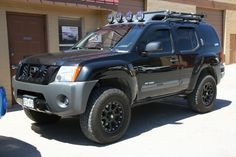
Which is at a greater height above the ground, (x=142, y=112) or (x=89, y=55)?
(x=89, y=55)

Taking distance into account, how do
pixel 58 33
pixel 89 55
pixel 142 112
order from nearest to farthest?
pixel 89 55
pixel 142 112
pixel 58 33

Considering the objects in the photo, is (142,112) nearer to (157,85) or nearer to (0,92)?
(157,85)

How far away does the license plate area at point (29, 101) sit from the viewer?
555 centimetres

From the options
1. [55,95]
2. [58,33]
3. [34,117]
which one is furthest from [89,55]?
[58,33]

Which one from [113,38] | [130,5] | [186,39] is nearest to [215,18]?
[130,5]

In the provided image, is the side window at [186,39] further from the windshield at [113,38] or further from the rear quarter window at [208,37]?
the windshield at [113,38]

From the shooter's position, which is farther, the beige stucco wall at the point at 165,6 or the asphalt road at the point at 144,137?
the beige stucco wall at the point at 165,6

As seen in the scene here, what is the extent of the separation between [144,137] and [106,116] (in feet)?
2.78

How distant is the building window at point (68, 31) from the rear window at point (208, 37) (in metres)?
4.29

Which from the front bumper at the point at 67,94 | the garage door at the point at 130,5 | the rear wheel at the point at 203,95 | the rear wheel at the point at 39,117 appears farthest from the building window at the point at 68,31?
the front bumper at the point at 67,94

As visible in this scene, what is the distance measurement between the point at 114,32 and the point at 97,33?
0.52m

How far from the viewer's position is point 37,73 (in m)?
5.57

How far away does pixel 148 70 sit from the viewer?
623 centimetres

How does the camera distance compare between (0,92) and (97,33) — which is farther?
(97,33)
